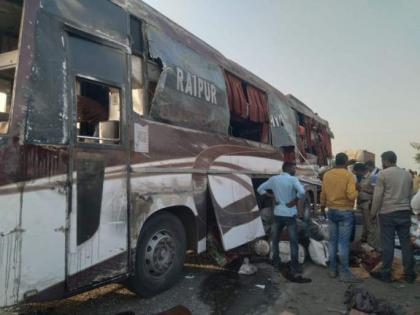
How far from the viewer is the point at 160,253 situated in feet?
A: 14.3

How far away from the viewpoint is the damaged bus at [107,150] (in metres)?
2.91

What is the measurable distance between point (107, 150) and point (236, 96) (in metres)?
3.40

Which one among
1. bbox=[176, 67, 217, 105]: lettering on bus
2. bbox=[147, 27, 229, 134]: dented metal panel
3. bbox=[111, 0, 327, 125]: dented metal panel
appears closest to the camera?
bbox=[111, 0, 327, 125]: dented metal panel

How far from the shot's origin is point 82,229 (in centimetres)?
333

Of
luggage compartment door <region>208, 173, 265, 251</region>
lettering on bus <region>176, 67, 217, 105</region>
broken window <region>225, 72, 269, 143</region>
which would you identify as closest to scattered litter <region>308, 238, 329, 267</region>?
luggage compartment door <region>208, 173, 265, 251</region>

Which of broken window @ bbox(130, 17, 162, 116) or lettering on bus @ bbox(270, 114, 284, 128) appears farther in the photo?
lettering on bus @ bbox(270, 114, 284, 128)

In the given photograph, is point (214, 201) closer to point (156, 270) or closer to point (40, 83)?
point (156, 270)

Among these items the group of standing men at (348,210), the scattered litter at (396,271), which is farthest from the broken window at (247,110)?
the scattered litter at (396,271)

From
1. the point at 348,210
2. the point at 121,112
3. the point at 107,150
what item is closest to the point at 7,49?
the point at 121,112

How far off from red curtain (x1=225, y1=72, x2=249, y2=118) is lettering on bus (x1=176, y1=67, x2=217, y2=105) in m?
0.62

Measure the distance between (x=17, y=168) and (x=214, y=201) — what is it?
303 cm

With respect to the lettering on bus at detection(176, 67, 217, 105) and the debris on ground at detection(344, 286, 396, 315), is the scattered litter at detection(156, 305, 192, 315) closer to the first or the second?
the debris on ground at detection(344, 286, 396, 315)

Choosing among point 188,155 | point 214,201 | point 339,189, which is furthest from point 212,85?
point 339,189

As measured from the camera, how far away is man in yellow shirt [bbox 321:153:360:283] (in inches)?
214
